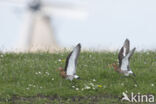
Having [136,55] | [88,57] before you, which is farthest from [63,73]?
[136,55]

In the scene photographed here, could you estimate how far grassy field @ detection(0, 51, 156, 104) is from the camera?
11883mm

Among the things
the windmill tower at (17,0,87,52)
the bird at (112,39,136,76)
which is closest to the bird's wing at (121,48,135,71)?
the bird at (112,39,136,76)

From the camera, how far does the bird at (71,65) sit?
1213 cm

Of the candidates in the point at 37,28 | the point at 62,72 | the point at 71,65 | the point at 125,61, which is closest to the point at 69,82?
the point at 62,72

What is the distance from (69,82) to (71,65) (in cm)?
75

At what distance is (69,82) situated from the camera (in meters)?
12.9

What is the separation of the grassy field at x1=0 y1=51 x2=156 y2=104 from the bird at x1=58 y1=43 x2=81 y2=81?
24 centimetres

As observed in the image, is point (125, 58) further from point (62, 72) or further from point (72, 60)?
point (62, 72)

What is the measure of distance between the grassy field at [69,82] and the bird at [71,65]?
0.24m

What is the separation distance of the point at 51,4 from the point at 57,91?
162 ft

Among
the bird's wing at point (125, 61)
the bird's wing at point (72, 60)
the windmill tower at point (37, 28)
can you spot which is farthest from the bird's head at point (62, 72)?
the windmill tower at point (37, 28)

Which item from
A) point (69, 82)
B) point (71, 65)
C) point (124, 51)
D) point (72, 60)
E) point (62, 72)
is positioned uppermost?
point (124, 51)

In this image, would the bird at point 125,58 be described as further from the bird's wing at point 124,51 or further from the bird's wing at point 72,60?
the bird's wing at point 72,60

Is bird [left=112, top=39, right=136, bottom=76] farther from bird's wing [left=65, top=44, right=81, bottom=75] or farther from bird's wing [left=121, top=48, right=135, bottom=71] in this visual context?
bird's wing [left=65, top=44, right=81, bottom=75]
